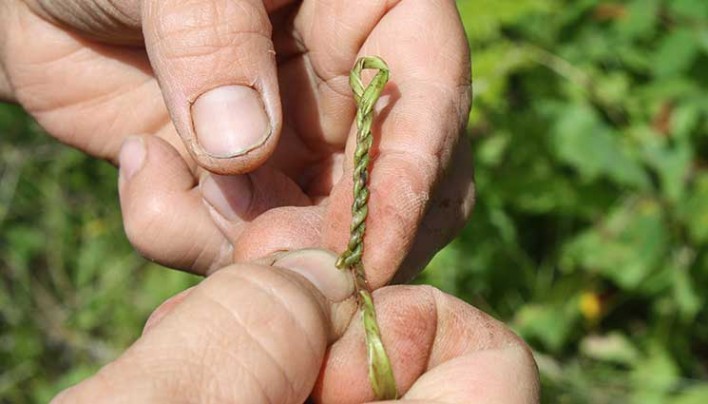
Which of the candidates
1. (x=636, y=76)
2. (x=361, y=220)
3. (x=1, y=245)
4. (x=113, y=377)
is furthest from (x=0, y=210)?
(x=113, y=377)

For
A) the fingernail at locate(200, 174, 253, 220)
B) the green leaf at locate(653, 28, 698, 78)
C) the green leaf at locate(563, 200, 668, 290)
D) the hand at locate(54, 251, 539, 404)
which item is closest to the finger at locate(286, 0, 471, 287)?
the hand at locate(54, 251, 539, 404)

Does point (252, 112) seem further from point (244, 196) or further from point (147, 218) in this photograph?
point (147, 218)

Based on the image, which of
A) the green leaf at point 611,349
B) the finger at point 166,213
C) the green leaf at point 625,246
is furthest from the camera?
the green leaf at point 611,349

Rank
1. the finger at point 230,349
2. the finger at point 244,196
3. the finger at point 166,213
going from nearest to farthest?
the finger at point 230,349, the finger at point 244,196, the finger at point 166,213

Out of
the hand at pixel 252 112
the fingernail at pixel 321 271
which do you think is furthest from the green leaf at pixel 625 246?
the fingernail at pixel 321 271

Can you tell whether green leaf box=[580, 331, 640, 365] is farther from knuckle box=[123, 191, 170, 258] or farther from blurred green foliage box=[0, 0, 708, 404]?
knuckle box=[123, 191, 170, 258]

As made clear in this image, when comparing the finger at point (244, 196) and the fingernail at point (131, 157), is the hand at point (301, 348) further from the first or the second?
the fingernail at point (131, 157)
